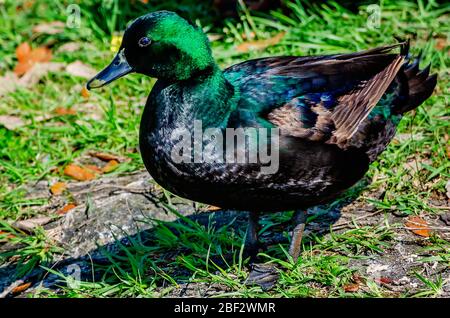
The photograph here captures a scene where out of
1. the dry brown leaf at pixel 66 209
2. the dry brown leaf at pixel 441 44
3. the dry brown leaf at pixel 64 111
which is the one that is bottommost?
the dry brown leaf at pixel 66 209

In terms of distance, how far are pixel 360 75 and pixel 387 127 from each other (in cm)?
33

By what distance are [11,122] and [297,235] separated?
8.15 ft

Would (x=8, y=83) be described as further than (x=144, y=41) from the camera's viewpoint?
Yes

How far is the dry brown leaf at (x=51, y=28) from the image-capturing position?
6633 mm

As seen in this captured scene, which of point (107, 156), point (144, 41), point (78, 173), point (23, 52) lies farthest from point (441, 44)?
point (23, 52)

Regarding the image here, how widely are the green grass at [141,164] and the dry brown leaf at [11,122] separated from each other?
0.04 meters

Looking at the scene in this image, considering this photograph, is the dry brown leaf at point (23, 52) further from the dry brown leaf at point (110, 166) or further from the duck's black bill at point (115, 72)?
the duck's black bill at point (115, 72)

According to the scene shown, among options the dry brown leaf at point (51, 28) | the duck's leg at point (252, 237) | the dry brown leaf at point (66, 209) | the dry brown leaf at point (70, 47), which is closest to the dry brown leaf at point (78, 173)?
the dry brown leaf at point (66, 209)

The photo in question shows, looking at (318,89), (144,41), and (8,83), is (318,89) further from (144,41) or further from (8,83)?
(8,83)

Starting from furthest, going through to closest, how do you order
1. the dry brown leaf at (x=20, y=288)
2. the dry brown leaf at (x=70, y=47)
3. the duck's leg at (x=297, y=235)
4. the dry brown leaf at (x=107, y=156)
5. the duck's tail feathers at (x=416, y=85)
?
the dry brown leaf at (x=70, y=47), the dry brown leaf at (x=107, y=156), the duck's tail feathers at (x=416, y=85), the dry brown leaf at (x=20, y=288), the duck's leg at (x=297, y=235)

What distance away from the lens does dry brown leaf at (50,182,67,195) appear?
16.5 ft

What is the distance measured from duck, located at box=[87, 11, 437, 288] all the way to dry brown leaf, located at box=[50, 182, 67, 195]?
4.29 feet

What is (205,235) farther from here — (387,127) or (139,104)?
(139,104)

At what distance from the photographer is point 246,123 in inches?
147
